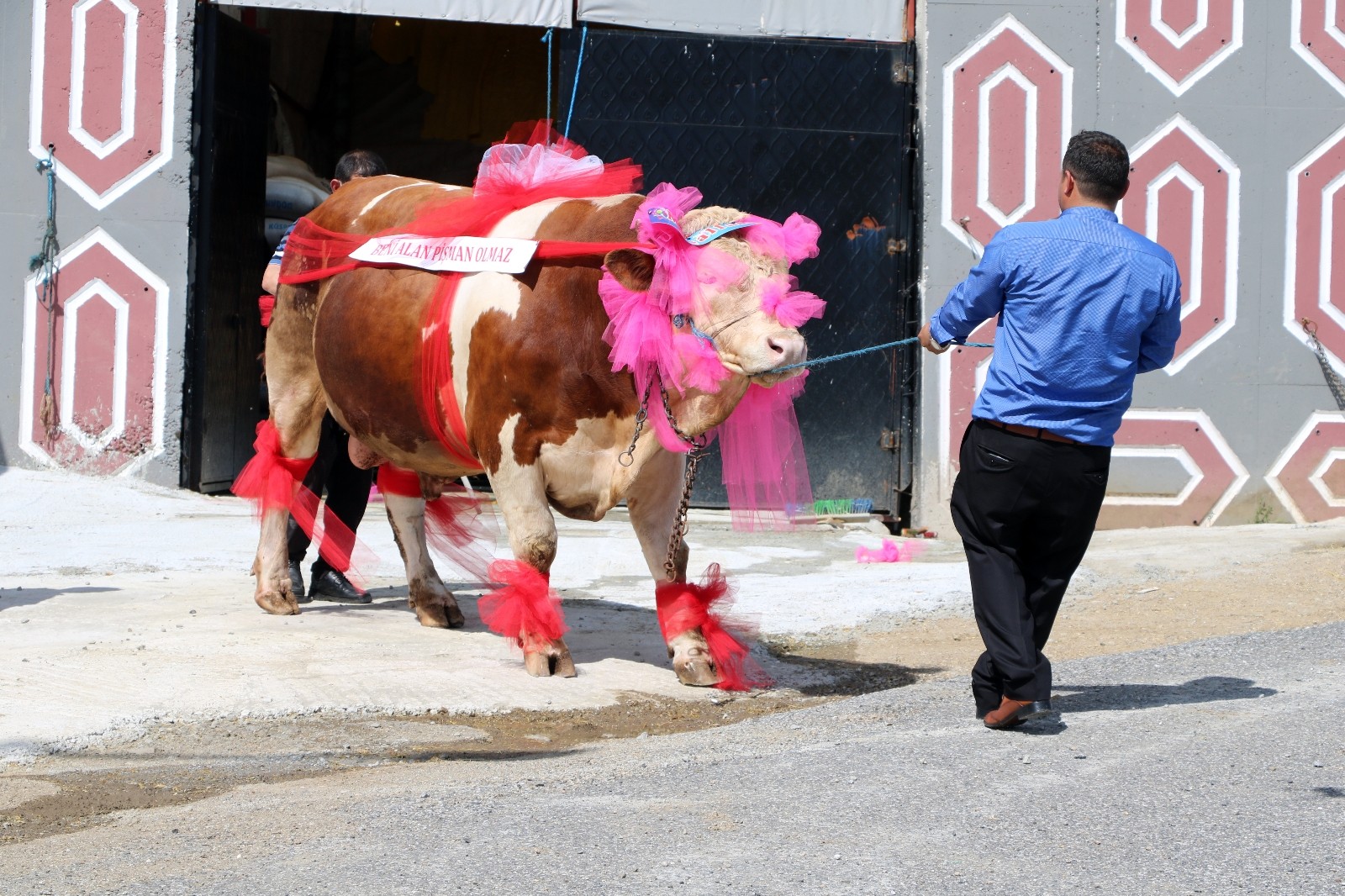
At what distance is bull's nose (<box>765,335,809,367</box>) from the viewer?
4.39 meters

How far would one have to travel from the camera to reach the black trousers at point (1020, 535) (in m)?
4.08

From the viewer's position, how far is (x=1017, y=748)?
3.87 m

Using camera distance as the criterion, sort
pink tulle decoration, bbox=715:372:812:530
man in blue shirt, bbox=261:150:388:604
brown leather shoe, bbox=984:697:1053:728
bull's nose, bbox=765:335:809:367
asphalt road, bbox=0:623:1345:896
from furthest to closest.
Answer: man in blue shirt, bbox=261:150:388:604 < pink tulle decoration, bbox=715:372:812:530 < bull's nose, bbox=765:335:809:367 < brown leather shoe, bbox=984:697:1053:728 < asphalt road, bbox=0:623:1345:896

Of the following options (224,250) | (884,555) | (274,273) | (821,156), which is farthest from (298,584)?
(821,156)

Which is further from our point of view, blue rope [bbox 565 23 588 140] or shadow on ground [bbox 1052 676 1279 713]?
blue rope [bbox 565 23 588 140]

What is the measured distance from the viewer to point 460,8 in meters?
9.27

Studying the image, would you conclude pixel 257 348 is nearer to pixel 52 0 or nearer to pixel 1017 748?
pixel 52 0

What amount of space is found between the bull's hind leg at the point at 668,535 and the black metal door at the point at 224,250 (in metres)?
5.00

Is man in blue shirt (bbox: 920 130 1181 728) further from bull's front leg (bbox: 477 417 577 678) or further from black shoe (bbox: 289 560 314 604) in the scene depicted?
black shoe (bbox: 289 560 314 604)

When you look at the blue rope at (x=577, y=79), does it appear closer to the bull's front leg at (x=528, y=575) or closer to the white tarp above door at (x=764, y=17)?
the white tarp above door at (x=764, y=17)

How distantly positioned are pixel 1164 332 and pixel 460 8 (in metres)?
6.27

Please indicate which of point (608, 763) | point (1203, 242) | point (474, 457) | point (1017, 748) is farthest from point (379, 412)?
point (1203, 242)

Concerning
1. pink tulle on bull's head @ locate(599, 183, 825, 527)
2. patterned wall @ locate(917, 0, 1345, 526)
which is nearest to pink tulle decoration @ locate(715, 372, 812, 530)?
pink tulle on bull's head @ locate(599, 183, 825, 527)

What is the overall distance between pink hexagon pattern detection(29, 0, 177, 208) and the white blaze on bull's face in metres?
5.79
